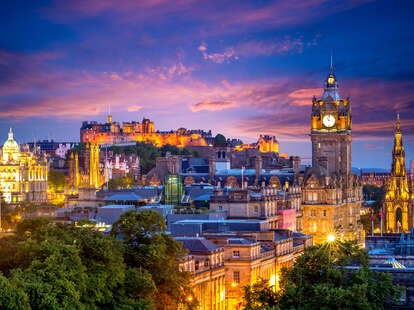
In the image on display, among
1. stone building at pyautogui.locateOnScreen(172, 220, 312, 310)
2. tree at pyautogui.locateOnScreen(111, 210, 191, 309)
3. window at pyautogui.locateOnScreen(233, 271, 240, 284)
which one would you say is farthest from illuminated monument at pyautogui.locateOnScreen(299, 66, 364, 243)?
tree at pyautogui.locateOnScreen(111, 210, 191, 309)

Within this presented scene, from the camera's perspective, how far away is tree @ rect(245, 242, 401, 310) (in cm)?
7175

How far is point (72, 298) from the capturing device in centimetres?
6844

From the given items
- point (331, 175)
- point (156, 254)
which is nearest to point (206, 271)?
point (156, 254)

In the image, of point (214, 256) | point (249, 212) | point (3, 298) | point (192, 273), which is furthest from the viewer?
point (249, 212)

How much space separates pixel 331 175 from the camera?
7485 inches

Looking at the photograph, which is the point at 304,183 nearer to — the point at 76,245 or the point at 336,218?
the point at 336,218

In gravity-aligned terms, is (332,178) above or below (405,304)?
above

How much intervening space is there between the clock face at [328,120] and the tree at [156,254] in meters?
108

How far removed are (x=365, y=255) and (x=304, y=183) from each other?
9654 centimetres

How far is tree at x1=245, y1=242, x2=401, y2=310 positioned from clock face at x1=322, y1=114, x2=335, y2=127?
109595 mm

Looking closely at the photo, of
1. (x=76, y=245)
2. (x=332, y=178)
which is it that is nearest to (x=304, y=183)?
(x=332, y=178)

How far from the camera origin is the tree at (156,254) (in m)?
84.8

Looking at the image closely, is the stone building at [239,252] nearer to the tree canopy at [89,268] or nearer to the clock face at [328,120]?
the tree canopy at [89,268]

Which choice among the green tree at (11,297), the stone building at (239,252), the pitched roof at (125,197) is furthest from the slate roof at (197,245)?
the pitched roof at (125,197)
